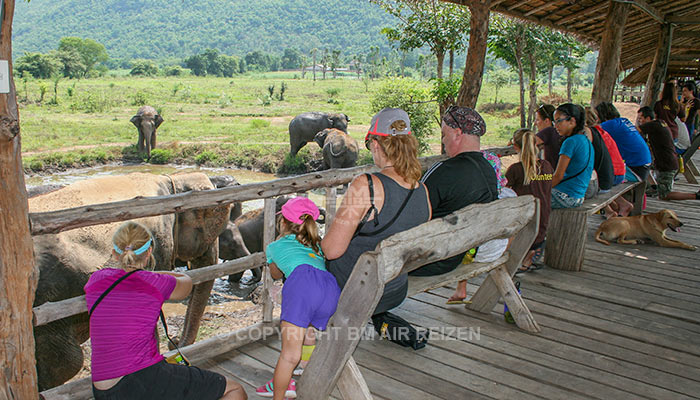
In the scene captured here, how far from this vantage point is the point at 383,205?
7.69 feet

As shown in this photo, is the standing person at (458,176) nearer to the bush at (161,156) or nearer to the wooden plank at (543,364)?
the wooden plank at (543,364)

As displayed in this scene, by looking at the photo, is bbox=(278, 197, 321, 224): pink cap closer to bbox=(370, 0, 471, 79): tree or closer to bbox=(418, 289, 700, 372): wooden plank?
bbox=(418, 289, 700, 372): wooden plank

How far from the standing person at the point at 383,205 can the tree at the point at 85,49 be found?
71.5 metres

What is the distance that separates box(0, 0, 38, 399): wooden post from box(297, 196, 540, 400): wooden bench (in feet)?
3.57

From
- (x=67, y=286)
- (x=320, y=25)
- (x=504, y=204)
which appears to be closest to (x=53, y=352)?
(x=67, y=286)

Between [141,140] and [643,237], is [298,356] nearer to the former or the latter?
[643,237]

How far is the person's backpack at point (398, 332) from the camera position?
3.05 meters

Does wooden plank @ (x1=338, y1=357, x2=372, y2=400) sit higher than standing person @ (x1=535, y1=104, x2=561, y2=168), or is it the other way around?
standing person @ (x1=535, y1=104, x2=561, y2=168)

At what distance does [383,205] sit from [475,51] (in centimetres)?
434

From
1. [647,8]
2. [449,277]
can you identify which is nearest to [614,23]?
[647,8]

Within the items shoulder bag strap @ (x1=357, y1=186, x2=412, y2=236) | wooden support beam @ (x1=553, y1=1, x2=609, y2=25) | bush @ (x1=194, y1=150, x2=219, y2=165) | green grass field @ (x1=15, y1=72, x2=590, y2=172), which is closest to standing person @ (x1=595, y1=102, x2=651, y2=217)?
wooden support beam @ (x1=553, y1=1, x2=609, y2=25)

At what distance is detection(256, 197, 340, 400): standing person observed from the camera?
228cm

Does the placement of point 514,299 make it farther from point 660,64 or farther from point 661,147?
point 660,64

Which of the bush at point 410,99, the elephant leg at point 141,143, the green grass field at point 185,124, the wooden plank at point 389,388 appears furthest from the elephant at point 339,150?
the wooden plank at point 389,388
